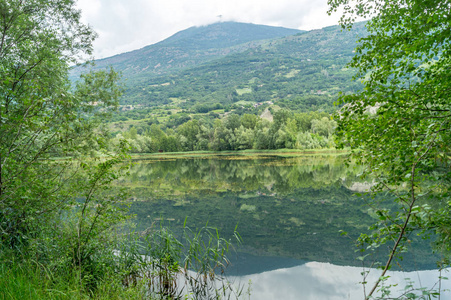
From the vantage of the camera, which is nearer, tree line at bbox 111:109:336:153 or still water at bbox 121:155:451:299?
still water at bbox 121:155:451:299

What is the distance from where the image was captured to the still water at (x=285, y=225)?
7.15 metres

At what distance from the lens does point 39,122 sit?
434 cm

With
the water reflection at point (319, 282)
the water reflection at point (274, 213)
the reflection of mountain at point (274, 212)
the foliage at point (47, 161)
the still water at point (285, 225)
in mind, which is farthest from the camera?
the reflection of mountain at point (274, 212)

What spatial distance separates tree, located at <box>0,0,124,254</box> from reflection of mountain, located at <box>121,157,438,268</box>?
6.18 m

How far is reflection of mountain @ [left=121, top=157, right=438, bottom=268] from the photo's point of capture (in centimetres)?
975

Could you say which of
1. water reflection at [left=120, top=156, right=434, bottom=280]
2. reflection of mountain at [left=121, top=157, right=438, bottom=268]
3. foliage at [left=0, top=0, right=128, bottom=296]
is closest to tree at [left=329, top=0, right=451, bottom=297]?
water reflection at [left=120, top=156, right=434, bottom=280]

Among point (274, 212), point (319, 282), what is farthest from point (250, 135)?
point (319, 282)

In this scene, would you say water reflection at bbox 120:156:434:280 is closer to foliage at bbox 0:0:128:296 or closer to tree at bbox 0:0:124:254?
foliage at bbox 0:0:128:296

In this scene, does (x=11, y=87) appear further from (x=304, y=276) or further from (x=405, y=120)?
(x=304, y=276)

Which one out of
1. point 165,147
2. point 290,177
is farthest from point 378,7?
point 165,147

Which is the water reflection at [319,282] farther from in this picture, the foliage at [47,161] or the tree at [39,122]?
the tree at [39,122]

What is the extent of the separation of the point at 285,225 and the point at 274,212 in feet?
7.87

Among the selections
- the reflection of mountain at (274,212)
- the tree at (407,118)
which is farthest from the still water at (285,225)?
the tree at (407,118)

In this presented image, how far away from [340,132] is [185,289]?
4.74m
